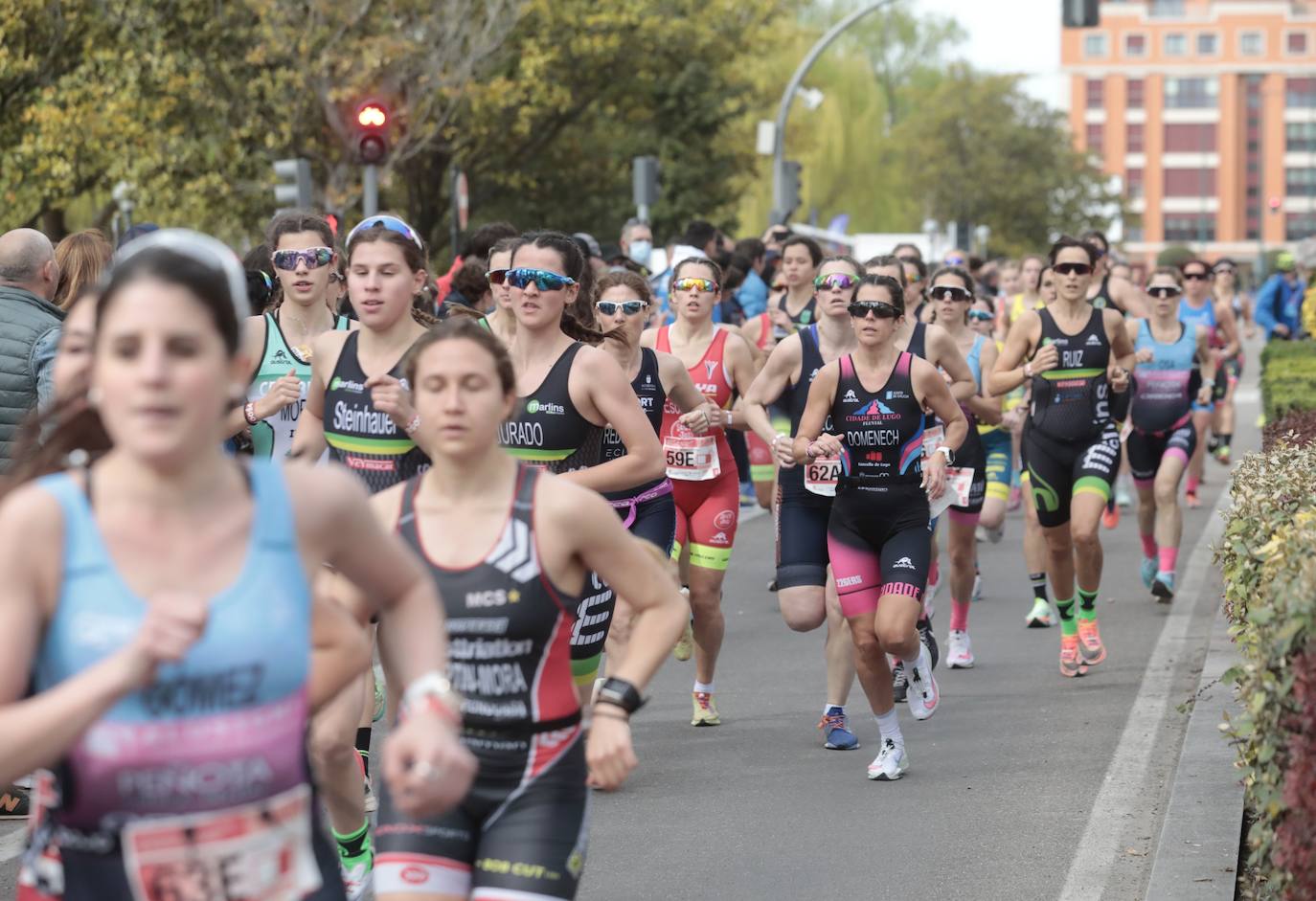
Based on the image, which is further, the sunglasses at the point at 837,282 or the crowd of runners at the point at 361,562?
the sunglasses at the point at 837,282

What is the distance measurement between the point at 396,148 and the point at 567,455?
21296 mm

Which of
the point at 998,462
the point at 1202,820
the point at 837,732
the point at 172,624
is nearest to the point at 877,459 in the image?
the point at 837,732

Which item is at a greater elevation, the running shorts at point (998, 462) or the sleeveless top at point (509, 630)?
the sleeveless top at point (509, 630)

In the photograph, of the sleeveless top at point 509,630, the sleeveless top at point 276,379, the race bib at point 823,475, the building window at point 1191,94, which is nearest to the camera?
the sleeveless top at point 509,630

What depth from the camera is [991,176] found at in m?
69.9

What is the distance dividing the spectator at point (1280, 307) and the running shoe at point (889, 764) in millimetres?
18030

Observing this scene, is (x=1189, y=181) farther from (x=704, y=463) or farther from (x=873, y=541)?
(x=873, y=541)

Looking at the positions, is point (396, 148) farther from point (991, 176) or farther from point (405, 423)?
point (991, 176)

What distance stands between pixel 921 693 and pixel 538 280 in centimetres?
282

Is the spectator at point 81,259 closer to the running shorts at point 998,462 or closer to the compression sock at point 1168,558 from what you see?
the running shorts at point 998,462

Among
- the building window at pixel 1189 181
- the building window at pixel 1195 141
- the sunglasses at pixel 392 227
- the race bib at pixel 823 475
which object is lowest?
the race bib at pixel 823 475

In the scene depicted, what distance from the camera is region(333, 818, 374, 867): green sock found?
18.8 ft

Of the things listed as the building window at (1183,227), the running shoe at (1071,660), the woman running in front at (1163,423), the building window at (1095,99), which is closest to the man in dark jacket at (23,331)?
the running shoe at (1071,660)

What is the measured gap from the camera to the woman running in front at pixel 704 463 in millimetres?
9086
